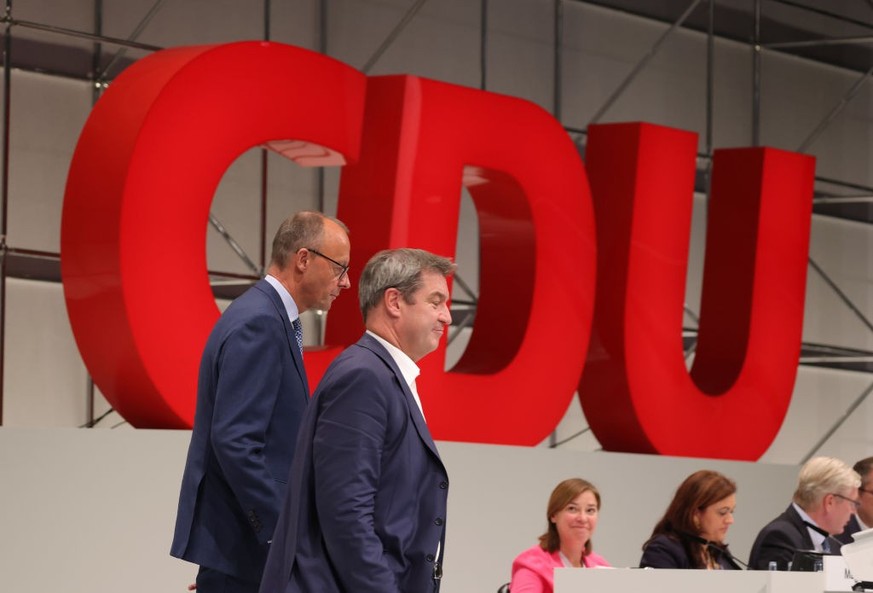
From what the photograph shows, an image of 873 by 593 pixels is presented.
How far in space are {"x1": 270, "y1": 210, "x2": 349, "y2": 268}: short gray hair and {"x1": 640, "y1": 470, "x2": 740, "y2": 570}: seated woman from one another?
197cm

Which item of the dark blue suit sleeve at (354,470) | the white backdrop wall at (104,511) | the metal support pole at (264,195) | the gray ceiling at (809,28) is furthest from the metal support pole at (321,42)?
the dark blue suit sleeve at (354,470)

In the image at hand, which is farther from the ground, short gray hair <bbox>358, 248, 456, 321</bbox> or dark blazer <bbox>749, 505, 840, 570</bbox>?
short gray hair <bbox>358, 248, 456, 321</bbox>

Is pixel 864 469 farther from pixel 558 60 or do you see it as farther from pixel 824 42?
pixel 824 42

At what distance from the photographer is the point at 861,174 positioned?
11.4 metres

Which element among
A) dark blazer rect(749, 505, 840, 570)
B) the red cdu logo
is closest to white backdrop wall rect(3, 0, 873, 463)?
the red cdu logo

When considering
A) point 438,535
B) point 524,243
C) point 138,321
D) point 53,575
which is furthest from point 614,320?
point 438,535

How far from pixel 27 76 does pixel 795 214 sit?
4.06 metres

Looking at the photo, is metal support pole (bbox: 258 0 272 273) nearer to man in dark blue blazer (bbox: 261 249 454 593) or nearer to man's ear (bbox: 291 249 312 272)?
man's ear (bbox: 291 249 312 272)

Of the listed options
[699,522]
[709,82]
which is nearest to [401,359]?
[699,522]

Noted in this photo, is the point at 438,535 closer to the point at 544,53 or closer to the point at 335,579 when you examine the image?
the point at 335,579

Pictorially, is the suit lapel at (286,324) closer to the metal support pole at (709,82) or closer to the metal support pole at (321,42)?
the metal support pole at (321,42)

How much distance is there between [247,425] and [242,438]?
3 centimetres

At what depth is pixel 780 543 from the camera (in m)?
4.82

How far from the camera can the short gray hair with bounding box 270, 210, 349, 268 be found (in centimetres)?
310
